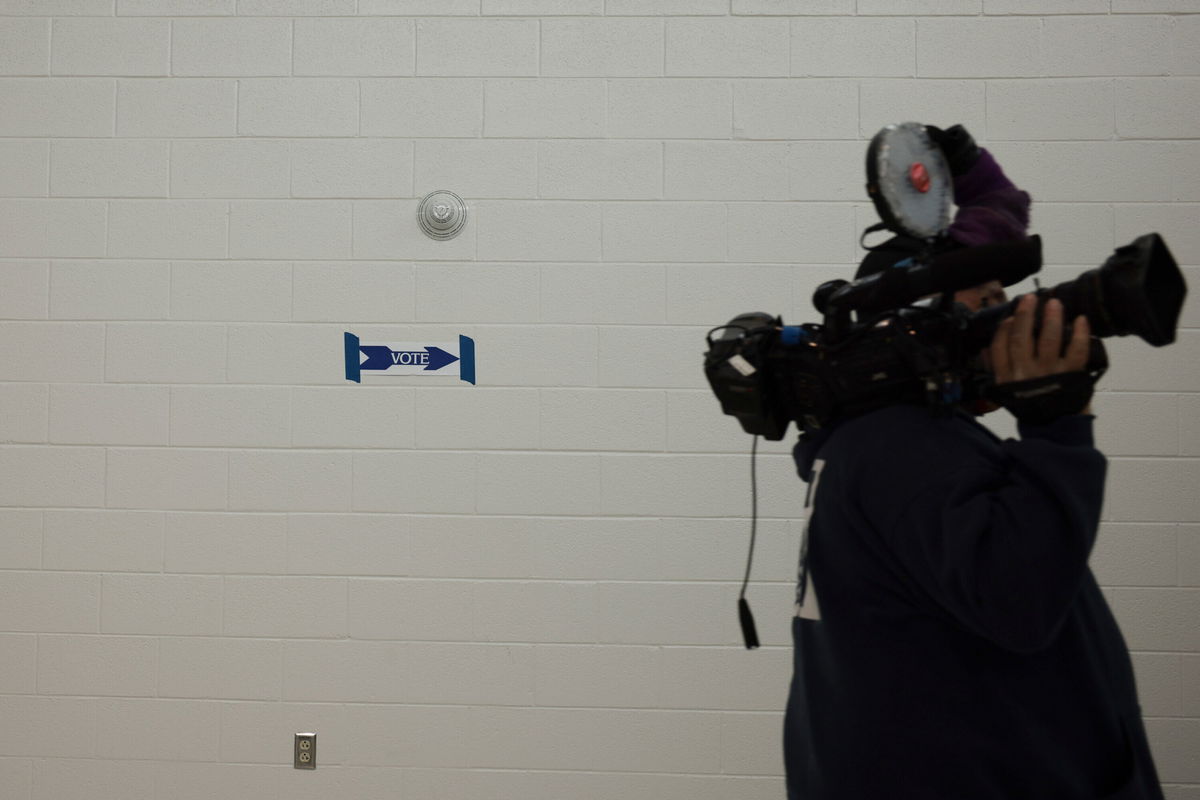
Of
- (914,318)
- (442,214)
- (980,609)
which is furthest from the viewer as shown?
(442,214)

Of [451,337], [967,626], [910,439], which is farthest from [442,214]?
[967,626]

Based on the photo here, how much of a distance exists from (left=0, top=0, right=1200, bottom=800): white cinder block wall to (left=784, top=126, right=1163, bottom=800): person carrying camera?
5.07 ft

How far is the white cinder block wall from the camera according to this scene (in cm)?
257

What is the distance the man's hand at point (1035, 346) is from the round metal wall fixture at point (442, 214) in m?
1.83

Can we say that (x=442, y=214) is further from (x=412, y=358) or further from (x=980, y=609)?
(x=980, y=609)

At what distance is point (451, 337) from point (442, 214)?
337 millimetres

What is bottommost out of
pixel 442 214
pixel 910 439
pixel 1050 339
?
pixel 910 439

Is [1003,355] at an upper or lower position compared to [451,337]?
lower

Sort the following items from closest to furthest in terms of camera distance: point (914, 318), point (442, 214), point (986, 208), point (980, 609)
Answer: point (980, 609) → point (914, 318) → point (986, 208) → point (442, 214)

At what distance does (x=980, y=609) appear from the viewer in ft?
3.03

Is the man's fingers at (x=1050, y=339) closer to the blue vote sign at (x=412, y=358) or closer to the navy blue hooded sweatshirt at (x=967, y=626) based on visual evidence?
the navy blue hooded sweatshirt at (x=967, y=626)

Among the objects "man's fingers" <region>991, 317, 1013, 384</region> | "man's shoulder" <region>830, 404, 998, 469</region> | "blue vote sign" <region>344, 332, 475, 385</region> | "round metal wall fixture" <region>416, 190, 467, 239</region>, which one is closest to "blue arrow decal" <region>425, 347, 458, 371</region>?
"blue vote sign" <region>344, 332, 475, 385</region>

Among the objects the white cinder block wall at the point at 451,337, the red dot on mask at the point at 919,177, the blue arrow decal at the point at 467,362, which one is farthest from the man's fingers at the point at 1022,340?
the blue arrow decal at the point at 467,362

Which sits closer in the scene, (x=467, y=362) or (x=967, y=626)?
(x=967, y=626)
